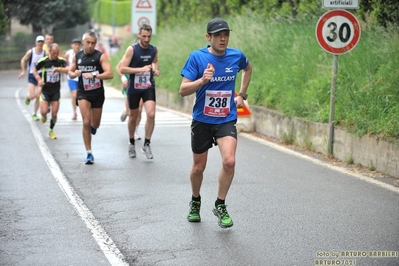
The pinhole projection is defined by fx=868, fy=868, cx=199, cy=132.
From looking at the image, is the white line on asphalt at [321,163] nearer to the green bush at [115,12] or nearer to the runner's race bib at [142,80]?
the runner's race bib at [142,80]

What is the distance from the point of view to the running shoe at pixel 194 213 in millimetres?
8594

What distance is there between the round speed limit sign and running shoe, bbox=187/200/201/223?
215 inches

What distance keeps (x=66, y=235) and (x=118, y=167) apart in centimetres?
461

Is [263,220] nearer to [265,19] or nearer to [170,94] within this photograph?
[265,19]

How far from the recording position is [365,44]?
16.1 meters

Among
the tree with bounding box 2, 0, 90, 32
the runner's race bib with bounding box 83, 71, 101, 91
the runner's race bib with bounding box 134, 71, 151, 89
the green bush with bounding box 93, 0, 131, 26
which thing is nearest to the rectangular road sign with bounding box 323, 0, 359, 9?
the runner's race bib with bounding box 134, 71, 151, 89

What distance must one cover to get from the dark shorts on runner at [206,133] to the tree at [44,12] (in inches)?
1879

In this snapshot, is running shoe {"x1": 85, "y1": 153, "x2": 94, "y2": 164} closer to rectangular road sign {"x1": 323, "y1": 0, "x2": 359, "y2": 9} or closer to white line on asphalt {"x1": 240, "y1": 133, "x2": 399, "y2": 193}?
white line on asphalt {"x1": 240, "y1": 133, "x2": 399, "y2": 193}

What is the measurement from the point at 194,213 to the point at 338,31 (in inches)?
223

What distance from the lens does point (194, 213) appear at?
28.3 feet

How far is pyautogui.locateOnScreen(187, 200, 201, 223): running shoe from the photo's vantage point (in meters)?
8.59

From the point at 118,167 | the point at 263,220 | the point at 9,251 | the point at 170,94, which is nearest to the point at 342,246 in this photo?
the point at 263,220

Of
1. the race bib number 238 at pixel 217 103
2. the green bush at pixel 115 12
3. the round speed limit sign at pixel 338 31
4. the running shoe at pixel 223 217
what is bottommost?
the green bush at pixel 115 12

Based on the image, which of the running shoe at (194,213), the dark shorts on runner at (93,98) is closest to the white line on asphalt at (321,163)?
the running shoe at (194,213)
